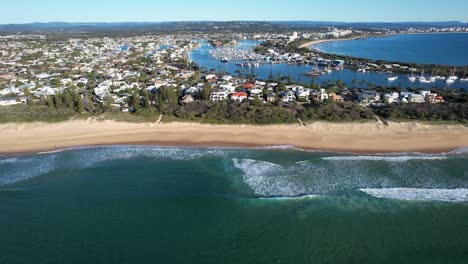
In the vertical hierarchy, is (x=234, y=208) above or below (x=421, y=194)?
below

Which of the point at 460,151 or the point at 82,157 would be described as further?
the point at 82,157

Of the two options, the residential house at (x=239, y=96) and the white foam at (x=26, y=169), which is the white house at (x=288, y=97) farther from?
the white foam at (x=26, y=169)

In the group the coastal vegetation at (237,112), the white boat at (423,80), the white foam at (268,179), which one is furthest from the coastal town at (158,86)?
the white foam at (268,179)

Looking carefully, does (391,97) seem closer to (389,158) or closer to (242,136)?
(389,158)

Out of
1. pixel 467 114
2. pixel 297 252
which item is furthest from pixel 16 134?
pixel 467 114

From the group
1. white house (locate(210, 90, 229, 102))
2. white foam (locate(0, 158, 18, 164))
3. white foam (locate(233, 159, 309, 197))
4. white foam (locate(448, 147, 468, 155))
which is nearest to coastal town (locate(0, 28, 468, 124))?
white house (locate(210, 90, 229, 102))

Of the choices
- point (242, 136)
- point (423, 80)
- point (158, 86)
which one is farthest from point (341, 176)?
point (423, 80)

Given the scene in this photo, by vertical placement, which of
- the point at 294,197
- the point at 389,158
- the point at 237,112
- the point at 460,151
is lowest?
the point at 294,197

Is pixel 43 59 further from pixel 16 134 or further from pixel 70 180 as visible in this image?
pixel 70 180
